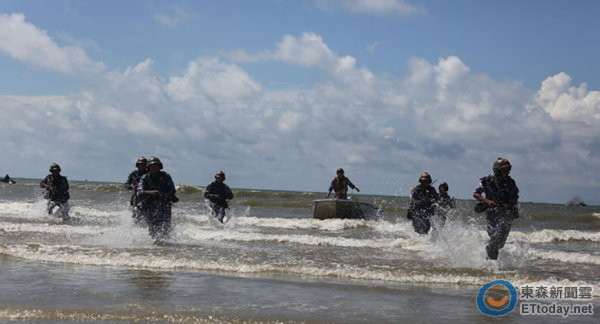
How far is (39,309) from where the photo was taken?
6.14 meters

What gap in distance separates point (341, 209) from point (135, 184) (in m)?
8.75

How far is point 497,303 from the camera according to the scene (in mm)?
7062

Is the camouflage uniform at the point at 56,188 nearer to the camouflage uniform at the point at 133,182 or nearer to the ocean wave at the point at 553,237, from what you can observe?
the camouflage uniform at the point at 133,182

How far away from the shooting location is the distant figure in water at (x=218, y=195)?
59.5ft

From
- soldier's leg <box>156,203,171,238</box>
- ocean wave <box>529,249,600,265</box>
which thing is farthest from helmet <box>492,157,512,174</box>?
soldier's leg <box>156,203,171,238</box>

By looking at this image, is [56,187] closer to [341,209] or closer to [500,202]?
[341,209]

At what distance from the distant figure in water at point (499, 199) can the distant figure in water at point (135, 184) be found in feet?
22.7

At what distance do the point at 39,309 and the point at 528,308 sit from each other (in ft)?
17.6

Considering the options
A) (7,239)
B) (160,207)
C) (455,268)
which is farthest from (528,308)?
(7,239)

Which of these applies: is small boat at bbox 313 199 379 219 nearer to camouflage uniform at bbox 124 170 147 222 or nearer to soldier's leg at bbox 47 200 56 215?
camouflage uniform at bbox 124 170 147 222

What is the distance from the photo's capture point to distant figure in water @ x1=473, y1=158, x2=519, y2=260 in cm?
970

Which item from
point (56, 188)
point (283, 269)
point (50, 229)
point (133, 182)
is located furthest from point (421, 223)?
point (56, 188)

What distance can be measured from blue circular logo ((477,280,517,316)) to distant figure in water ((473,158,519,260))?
5.76 feet

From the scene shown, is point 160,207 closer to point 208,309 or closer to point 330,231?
point 208,309
